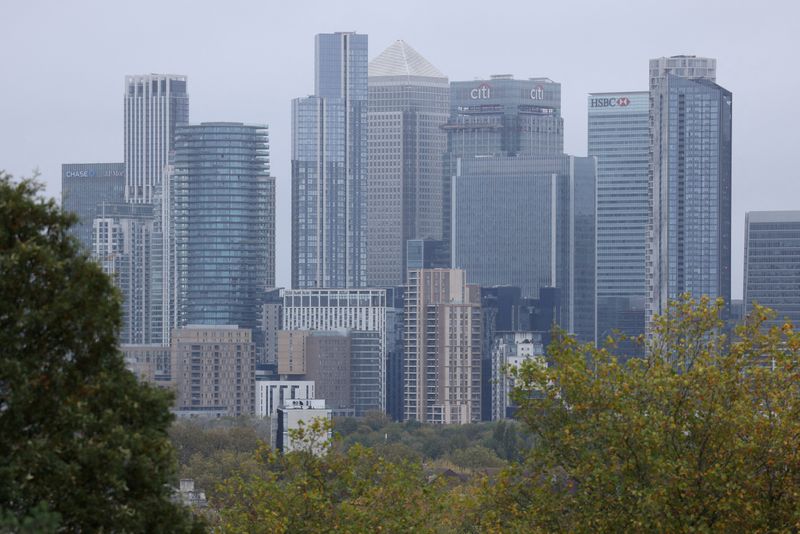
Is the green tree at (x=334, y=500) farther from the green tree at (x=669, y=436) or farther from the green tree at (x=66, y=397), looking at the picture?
the green tree at (x=66, y=397)

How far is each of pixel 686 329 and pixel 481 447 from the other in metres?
143

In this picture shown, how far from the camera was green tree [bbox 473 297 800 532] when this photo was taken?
31.8 meters

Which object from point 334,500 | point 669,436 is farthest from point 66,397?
point 334,500

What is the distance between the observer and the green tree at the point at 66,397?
23.6 metres

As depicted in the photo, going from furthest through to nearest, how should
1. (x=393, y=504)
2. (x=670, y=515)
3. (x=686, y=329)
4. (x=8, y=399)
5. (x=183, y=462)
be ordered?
(x=183, y=462) < (x=393, y=504) < (x=686, y=329) < (x=670, y=515) < (x=8, y=399)

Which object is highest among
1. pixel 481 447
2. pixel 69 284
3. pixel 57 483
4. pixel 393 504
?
pixel 69 284

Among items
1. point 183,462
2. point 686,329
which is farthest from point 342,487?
point 183,462

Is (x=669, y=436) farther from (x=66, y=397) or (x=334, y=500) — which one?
(x=334, y=500)

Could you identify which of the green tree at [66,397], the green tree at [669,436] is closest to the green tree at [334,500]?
the green tree at [669,436]

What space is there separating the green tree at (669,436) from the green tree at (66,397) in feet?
34.0

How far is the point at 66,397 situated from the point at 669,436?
514 inches

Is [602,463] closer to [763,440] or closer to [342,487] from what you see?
[763,440]

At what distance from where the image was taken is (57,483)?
23703 mm

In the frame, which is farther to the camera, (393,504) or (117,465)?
(393,504)
